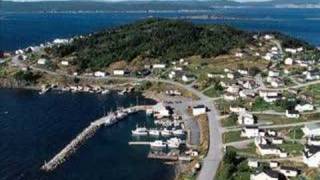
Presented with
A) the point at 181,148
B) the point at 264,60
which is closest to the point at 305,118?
the point at 181,148

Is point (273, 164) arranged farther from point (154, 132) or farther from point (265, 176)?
point (154, 132)

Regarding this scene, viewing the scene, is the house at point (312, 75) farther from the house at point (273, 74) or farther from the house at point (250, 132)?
the house at point (250, 132)

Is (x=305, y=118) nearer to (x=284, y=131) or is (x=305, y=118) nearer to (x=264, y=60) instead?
(x=284, y=131)

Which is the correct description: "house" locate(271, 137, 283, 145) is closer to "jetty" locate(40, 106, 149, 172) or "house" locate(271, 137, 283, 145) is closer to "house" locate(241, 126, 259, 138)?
"house" locate(241, 126, 259, 138)

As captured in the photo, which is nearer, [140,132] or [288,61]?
[140,132]

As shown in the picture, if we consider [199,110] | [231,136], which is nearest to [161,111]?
[199,110]

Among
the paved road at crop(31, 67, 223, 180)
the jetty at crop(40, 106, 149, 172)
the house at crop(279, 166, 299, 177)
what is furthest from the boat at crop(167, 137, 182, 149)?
the house at crop(279, 166, 299, 177)
